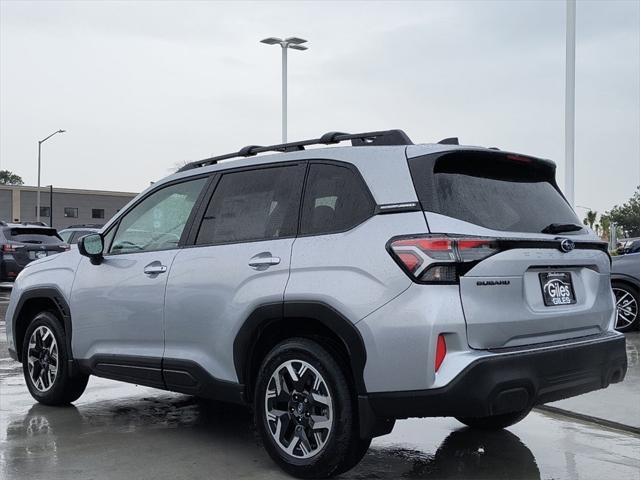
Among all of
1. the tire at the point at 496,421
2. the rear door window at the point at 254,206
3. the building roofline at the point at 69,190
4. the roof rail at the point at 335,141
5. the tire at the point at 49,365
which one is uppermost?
the building roofline at the point at 69,190

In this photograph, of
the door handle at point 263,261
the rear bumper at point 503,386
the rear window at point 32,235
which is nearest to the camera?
the rear bumper at point 503,386

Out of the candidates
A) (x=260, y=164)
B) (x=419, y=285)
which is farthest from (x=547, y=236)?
(x=260, y=164)

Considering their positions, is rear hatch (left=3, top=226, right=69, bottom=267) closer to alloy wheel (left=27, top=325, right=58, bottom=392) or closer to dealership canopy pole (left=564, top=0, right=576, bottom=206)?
dealership canopy pole (left=564, top=0, right=576, bottom=206)

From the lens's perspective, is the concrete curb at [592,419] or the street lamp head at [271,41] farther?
the street lamp head at [271,41]

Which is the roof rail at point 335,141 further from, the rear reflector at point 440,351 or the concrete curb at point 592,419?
the concrete curb at point 592,419

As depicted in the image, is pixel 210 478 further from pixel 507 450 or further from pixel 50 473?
pixel 507 450

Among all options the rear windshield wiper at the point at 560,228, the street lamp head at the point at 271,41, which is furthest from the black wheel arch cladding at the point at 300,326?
the street lamp head at the point at 271,41

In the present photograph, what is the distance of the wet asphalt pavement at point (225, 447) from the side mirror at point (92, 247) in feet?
4.08

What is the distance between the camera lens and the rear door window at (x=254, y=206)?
504 cm

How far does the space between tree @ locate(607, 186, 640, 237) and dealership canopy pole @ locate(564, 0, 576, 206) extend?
87829mm

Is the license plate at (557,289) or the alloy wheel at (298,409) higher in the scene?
the license plate at (557,289)

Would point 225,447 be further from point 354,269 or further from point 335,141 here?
point 335,141

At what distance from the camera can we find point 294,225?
4.93 metres

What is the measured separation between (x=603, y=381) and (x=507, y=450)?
91 cm
